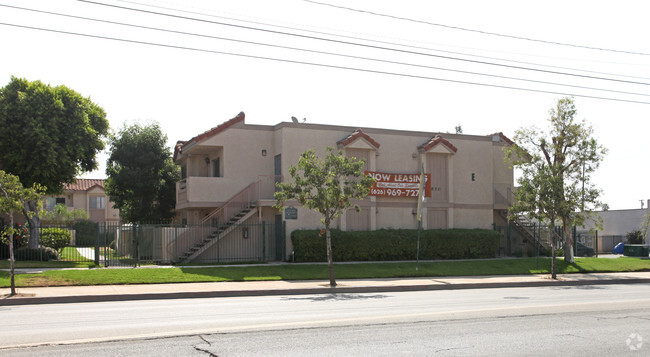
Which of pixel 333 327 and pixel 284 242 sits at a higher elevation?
pixel 284 242

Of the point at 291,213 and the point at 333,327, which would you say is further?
the point at 291,213

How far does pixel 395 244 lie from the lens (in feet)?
98.8

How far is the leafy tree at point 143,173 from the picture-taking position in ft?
A: 129

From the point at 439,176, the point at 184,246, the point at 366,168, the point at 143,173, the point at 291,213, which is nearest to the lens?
the point at 184,246

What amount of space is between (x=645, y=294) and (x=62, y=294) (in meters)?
17.1

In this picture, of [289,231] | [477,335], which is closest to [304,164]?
[289,231]

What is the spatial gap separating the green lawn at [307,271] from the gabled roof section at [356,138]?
6.65 m

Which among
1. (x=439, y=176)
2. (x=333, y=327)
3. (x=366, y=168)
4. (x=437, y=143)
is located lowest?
(x=333, y=327)

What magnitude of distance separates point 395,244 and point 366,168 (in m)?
4.21

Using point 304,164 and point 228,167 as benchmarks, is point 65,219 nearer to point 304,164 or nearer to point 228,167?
point 228,167

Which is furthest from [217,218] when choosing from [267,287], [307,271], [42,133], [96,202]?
[96,202]

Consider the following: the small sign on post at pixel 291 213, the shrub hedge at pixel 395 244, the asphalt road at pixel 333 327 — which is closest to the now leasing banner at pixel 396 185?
the shrub hedge at pixel 395 244

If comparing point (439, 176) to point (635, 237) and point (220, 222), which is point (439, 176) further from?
point (635, 237)

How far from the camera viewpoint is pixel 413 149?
1298 inches
